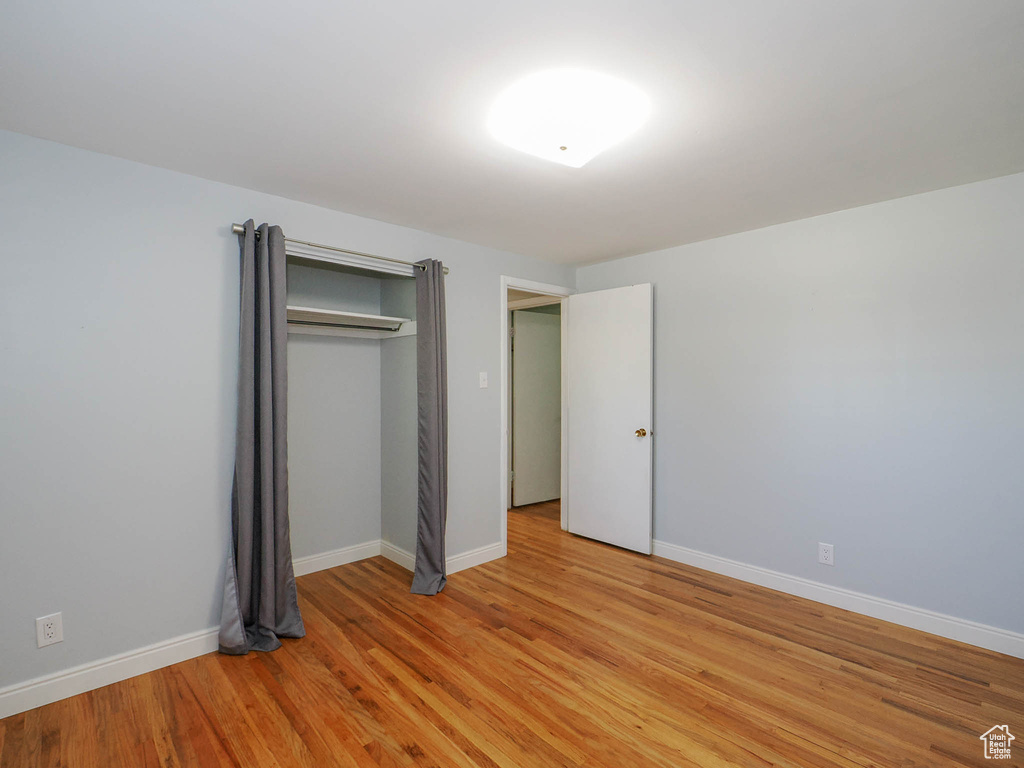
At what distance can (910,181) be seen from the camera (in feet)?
8.59

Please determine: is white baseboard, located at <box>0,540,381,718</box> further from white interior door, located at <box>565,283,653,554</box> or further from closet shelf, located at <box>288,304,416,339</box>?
white interior door, located at <box>565,283,653,554</box>

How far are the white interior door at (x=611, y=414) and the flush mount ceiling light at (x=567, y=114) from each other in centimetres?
207

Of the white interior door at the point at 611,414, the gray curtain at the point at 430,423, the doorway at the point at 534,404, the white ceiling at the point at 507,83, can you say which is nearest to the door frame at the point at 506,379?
the white interior door at the point at 611,414

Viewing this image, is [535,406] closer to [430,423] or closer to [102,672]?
[430,423]

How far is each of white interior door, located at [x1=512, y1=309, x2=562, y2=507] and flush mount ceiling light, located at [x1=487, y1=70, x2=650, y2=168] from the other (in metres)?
3.38

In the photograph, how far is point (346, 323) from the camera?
11.8 ft

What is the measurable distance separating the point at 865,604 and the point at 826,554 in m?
0.31

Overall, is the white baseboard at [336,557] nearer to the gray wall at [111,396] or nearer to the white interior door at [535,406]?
the gray wall at [111,396]

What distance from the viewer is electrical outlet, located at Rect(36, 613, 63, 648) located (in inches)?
85.4

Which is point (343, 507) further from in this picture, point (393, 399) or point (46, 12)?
point (46, 12)

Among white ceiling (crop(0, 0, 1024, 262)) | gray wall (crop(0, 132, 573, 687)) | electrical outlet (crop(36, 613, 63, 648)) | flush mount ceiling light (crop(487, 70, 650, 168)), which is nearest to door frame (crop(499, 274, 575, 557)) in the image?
white ceiling (crop(0, 0, 1024, 262))

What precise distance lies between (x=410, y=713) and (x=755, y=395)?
9.03 ft

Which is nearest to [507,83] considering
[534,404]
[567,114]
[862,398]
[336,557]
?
[567,114]

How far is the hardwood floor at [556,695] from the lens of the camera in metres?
1.90
